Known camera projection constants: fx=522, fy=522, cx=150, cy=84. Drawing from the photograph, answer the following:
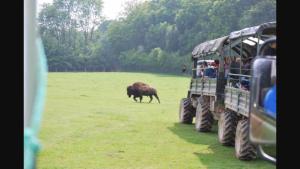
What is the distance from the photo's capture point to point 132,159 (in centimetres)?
776

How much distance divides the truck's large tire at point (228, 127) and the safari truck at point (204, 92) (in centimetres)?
115

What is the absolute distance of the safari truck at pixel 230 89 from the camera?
7488mm

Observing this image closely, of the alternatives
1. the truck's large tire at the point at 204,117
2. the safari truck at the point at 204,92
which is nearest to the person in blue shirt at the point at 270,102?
the safari truck at the point at 204,92

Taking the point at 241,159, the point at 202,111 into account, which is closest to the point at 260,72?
the point at 241,159

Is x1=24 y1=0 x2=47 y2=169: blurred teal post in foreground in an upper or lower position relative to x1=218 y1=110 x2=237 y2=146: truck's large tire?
upper

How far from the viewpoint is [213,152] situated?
8539mm

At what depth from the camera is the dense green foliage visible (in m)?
56.3

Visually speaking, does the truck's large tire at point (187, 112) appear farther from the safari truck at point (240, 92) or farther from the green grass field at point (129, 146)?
the safari truck at point (240, 92)

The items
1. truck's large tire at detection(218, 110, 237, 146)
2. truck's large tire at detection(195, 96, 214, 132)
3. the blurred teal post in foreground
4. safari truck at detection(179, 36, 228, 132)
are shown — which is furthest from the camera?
truck's large tire at detection(195, 96, 214, 132)

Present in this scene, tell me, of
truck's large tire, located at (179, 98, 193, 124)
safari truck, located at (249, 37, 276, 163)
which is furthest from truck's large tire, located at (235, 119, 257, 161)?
safari truck, located at (249, 37, 276, 163)

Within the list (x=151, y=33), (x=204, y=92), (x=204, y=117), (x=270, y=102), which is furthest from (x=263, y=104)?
Answer: (x=151, y=33)

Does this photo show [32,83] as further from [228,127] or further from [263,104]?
[228,127]

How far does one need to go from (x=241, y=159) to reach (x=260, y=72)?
6.16 m

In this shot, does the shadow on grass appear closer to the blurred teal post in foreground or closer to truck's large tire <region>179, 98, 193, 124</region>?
truck's large tire <region>179, 98, 193, 124</region>
